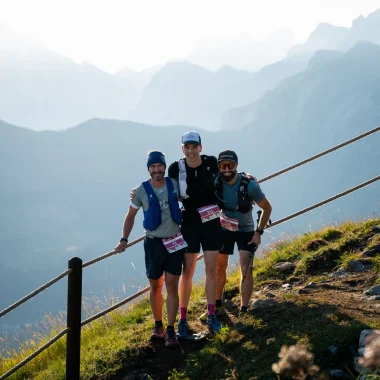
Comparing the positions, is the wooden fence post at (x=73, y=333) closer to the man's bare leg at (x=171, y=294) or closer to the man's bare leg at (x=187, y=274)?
the man's bare leg at (x=171, y=294)

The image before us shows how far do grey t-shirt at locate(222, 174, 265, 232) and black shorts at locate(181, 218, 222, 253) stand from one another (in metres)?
0.24

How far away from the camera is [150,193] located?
5.38 metres

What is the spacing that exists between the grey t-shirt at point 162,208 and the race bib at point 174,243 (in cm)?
4

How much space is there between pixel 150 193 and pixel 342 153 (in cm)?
17735

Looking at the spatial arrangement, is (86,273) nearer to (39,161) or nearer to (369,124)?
(39,161)

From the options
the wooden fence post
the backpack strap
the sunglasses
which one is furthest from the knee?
the sunglasses

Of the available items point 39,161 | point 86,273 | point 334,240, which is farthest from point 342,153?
point 334,240

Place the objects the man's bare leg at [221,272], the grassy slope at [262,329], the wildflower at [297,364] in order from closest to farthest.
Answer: the wildflower at [297,364]
the grassy slope at [262,329]
the man's bare leg at [221,272]

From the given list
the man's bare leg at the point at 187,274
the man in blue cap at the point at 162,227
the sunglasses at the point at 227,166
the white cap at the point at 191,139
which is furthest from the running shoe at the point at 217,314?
the white cap at the point at 191,139

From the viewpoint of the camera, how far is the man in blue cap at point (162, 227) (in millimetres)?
5332

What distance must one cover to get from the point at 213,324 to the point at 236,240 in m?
0.92

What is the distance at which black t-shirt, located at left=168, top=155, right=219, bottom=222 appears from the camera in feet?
18.1

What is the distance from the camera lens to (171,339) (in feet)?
17.5

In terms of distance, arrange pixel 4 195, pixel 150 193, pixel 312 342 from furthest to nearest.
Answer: pixel 4 195 → pixel 150 193 → pixel 312 342
